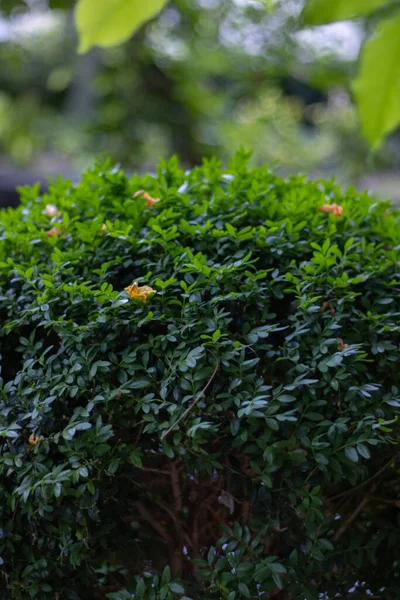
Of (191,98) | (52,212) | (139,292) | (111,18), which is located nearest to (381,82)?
(111,18)

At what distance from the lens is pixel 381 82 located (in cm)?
40

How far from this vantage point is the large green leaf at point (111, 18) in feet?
1.31

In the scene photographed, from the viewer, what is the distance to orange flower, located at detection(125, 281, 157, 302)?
1546 mm

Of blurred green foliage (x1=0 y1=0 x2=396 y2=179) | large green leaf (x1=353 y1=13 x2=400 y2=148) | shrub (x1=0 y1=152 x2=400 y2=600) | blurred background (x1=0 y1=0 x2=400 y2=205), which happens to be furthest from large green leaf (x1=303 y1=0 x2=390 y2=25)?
blurred green foliage (x1=0 y1=0 x2=396 y2=179)

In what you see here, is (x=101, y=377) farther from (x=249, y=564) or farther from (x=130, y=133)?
(x=130, y=133)

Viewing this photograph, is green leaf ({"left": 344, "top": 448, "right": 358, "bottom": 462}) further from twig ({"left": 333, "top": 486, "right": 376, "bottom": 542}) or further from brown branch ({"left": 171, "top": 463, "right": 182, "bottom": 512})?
brown branch ({"left": 171, "top": 463, "right": 182, "bottom": 512})

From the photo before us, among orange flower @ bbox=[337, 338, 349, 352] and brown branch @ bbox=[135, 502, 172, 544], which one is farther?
brown branch @ bbox=[135, 502, 172, 544]

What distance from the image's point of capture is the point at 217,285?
Result: 1566 millimetres

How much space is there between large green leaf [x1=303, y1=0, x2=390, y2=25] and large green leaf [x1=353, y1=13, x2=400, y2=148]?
0.02 meters

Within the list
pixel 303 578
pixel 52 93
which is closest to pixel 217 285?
pixel 303 578

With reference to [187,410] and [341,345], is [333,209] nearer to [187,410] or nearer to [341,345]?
[341,345]

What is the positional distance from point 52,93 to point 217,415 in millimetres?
12147

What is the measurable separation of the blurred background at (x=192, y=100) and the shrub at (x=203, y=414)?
718 cm

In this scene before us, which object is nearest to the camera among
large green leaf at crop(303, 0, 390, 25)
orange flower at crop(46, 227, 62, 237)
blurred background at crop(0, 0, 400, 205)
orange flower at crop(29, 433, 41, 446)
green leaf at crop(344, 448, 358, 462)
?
large green leaf at crop(303, 0, 390, 25)
